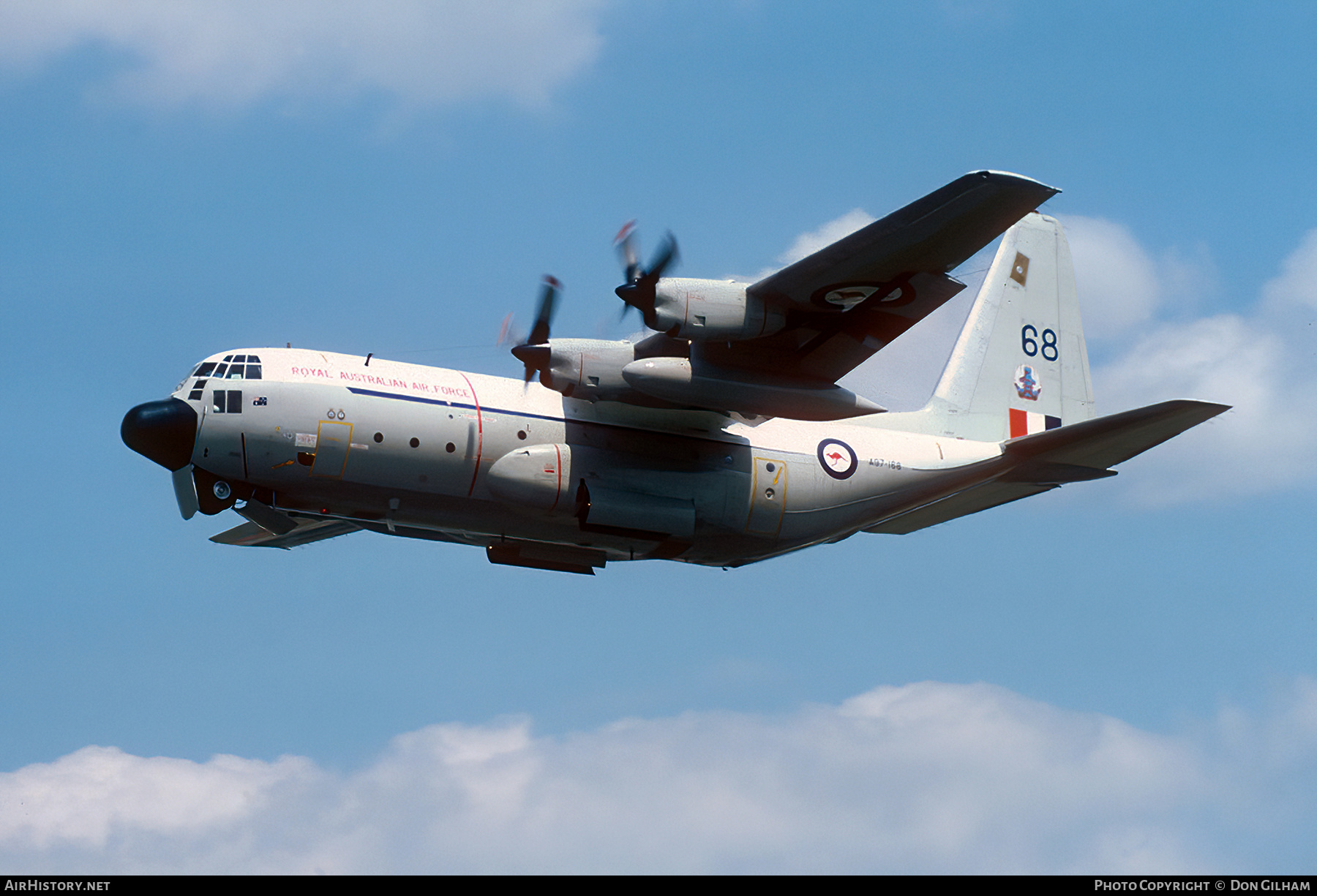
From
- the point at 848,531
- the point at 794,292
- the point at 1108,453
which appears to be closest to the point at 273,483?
the point at 794,292

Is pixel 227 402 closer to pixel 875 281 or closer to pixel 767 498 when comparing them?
pixel 767 498

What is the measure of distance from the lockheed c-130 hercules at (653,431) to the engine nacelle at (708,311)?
0.9 inches

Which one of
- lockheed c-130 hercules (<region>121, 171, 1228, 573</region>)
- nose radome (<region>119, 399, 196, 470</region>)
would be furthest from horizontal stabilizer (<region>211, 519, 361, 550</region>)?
nose radome (<region>119, 399, 196, 470</region>)

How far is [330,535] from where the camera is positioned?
76.6ft

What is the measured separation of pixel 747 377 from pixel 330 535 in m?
8.93

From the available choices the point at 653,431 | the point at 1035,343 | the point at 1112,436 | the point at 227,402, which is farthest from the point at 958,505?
the point at 227,402

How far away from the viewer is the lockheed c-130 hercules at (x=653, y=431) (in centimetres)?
1758

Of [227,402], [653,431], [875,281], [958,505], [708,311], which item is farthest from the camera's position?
[958,505]

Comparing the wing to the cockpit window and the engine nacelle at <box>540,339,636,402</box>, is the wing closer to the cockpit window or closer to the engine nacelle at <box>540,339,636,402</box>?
the engine nacelle at <box>540,339,636,402</box>

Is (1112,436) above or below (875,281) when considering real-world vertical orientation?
below

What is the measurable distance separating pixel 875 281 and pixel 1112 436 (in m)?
4.96

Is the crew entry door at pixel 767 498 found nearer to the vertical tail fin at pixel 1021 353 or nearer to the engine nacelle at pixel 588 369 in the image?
the engine nacelle at pixel 588 369

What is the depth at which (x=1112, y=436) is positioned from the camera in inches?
781
